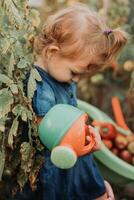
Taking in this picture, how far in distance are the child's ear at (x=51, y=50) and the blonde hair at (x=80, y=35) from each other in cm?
1

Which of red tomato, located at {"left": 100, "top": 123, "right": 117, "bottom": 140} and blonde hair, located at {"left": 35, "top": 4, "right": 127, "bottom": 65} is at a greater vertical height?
blonde hair, located at {"left": 35, "top": 4, "right": 127, "bottom": 65}

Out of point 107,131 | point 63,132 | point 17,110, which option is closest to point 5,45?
point 17,110

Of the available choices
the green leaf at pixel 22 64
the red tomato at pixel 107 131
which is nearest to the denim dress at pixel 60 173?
the green leaf at pixel 22 64

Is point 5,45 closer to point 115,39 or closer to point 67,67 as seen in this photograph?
point 67,67

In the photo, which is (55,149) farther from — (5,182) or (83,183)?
(5,182)

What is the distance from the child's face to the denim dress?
0.03 metres

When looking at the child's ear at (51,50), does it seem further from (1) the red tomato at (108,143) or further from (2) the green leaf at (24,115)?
(1) the red tomato at (108,143)

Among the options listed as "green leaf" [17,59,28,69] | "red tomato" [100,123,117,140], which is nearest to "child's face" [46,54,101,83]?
"green leaf" [17,59,28,69]

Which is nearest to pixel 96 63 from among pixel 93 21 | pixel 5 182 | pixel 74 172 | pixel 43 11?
pixel 93 21

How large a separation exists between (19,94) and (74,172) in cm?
46

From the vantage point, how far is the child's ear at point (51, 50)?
167 cm

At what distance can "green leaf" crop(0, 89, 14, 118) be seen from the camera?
1492 mm

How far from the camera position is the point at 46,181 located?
178 centimetres

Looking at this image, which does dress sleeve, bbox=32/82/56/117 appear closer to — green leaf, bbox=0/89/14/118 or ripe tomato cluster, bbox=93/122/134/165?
green leaf, bbox=0/89/14/118
